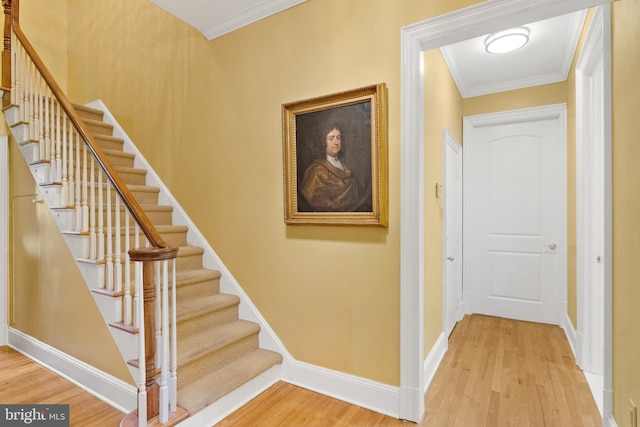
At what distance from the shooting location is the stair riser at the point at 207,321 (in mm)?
2338

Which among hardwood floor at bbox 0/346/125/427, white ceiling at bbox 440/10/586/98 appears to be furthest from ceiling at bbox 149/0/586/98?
hardwood floor at bbox 0/346/125/427

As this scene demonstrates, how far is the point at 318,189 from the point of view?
2.36 meters

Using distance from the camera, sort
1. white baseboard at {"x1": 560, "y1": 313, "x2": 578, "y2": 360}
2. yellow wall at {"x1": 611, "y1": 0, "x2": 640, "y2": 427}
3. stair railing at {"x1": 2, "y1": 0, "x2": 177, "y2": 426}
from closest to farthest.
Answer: yellow wall at {"x1": 611, "y1": 0, "x2": 640, "y2": 427} → stair railing at {"x1": 2, "y1": 0, "x2": 177, "y2": 426} → white baseboard at {"x1": 560, "y1": 313, "x2": 578, "y2": 360}

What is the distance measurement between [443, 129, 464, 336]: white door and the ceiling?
0.74m

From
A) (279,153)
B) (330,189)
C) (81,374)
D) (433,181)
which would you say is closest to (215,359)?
(81,374)

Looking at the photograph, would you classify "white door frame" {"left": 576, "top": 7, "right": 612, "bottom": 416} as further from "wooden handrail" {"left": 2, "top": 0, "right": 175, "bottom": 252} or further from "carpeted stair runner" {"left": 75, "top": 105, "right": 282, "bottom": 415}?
"wooden handrail" {"left": 2, "top": 0, "right": 175, "bottom": 252}

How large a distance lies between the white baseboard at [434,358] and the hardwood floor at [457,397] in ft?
0.15

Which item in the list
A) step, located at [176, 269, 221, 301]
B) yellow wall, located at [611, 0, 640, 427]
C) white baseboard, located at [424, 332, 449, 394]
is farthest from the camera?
step, located at [176, 269, 221, 301]

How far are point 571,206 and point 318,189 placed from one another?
2799mm

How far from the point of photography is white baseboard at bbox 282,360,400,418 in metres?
2.08

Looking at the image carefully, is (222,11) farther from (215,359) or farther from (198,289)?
(215,359)

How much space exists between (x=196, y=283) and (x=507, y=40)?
3.30 metres

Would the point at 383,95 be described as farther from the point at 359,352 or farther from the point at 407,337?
the point at 359,352

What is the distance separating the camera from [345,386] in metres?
A: 2.23
